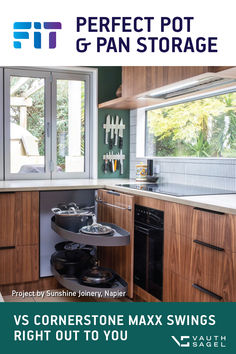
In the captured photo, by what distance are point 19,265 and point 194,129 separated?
6.02 ft

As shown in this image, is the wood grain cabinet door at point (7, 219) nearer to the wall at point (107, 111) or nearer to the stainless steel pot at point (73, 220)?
the stainless steel pot at point (73, 220)

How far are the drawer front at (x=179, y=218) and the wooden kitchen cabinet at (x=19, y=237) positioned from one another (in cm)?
115

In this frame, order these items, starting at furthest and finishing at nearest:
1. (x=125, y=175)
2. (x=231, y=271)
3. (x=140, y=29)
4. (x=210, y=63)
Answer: (x=125, y=175)
(x=140, y=29)
(x=210, y=63)
(x=231, y=271)

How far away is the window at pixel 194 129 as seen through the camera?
3193 millimetres

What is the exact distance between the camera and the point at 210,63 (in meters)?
2.46

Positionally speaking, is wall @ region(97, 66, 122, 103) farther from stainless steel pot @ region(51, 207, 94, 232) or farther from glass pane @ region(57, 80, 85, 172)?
stainless steel pot @ region(51, 207, 94, 232)

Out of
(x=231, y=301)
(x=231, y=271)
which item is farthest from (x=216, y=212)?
(x=231, y=301)

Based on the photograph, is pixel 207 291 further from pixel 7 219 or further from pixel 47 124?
pixel 47 124

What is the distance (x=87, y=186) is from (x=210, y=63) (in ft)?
4.85

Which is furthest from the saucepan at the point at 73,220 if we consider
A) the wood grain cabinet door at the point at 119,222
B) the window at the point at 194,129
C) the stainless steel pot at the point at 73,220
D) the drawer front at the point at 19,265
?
the window at the point at 194,129

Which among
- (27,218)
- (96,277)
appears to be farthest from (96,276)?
(27,218)

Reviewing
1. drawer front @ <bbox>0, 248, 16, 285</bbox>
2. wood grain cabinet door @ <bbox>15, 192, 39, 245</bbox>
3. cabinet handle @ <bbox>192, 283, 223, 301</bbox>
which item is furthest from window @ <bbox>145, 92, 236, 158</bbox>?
drawer front @ <bbox>0, 248, 16, 285</bbox>

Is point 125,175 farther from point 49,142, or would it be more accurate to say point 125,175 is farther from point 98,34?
point 98,34

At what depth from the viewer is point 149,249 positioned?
2883 millimetres
